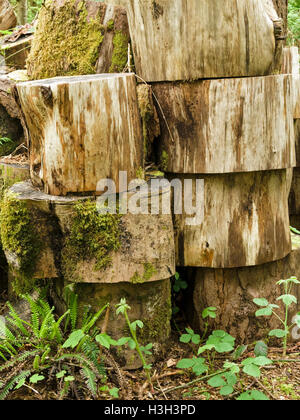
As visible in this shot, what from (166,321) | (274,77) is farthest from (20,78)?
(166,321)

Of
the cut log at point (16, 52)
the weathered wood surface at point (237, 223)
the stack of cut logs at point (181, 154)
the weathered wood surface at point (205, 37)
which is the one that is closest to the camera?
the stack of cut logs at point (181, 154)

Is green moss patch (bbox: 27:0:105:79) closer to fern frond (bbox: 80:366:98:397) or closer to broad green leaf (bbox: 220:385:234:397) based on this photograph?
fern frond (bbox: 80:366:98:397)

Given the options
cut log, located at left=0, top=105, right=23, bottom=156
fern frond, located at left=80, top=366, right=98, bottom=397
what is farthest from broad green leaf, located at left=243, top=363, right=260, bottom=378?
cut log, located at left=0, top=105, right=23, bottom=156

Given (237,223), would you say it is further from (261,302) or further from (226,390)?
(226,390)

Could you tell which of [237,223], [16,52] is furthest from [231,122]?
[16,52]

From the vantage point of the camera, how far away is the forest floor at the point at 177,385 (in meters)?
2.66

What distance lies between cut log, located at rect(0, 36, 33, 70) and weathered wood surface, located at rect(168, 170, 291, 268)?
7.59ft

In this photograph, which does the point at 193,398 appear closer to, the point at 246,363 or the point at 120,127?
the point at 246,363

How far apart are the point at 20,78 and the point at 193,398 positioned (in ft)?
9.86

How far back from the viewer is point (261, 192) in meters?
3.20

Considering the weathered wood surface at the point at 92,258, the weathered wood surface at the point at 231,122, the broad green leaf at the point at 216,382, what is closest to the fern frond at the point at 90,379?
the weathered wood surface at the point at 92,258

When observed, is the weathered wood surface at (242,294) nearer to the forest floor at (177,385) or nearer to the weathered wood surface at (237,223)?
the weathered wood surface at (237,223)

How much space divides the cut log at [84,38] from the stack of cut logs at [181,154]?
167 millimetres

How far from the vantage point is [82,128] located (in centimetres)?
267
